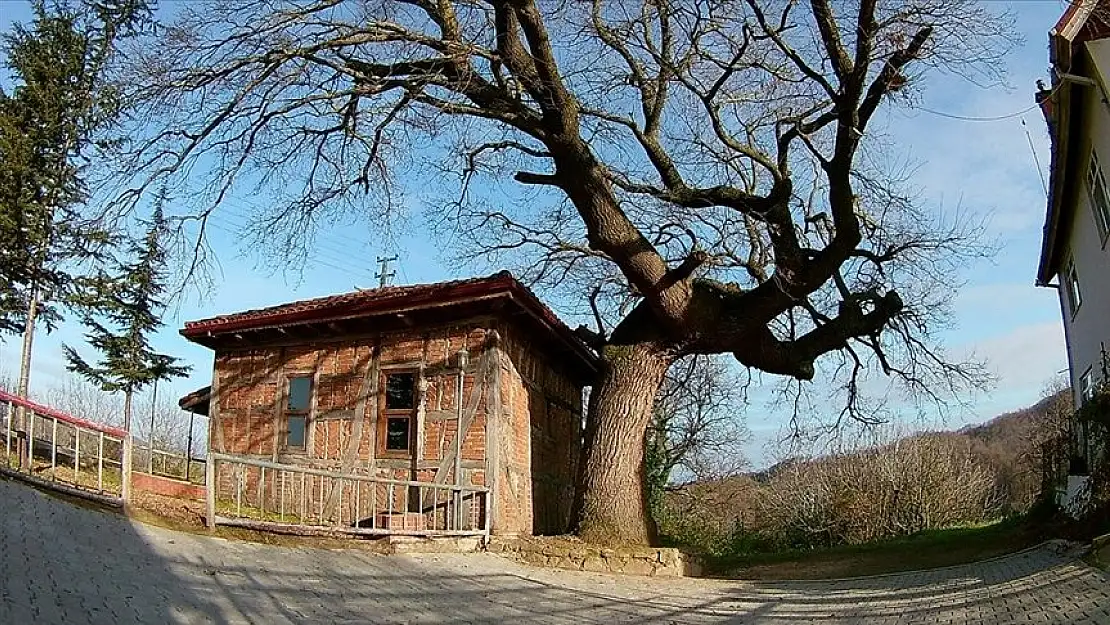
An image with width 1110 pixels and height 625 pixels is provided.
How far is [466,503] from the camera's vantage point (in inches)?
464

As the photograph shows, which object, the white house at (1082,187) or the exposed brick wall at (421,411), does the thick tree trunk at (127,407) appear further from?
the white house at (1082,187)

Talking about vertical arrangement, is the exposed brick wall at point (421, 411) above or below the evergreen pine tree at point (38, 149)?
below

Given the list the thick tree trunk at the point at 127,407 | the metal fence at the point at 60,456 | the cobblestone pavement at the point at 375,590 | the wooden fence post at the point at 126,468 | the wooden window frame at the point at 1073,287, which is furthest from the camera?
the thick tree trunk at the point at 127,407

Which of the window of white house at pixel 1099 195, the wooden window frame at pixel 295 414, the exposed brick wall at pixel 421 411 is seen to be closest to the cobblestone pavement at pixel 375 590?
the exposed brick wall at pixel 421 411

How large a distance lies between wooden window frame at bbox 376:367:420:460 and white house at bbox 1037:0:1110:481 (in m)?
9.35

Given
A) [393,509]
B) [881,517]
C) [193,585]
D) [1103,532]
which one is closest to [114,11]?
[193,585]

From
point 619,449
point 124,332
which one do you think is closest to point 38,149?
point 124,332

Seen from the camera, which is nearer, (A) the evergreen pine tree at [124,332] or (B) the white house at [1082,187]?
(B) the white house at [1082,187]

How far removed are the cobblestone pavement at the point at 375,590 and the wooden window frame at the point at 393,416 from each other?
86.1 inches

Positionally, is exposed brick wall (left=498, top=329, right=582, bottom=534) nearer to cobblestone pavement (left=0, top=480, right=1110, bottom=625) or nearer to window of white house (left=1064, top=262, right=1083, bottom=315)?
cobblestone pavement (left=0, top=480, right=1110, bottom=625)

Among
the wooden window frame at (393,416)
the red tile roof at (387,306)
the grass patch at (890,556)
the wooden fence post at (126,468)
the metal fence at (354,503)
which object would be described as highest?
the red tile roof at (387,306)

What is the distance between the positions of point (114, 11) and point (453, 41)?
3.75 metres

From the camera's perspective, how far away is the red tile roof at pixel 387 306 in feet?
39.2

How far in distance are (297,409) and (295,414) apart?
0.09 metres
